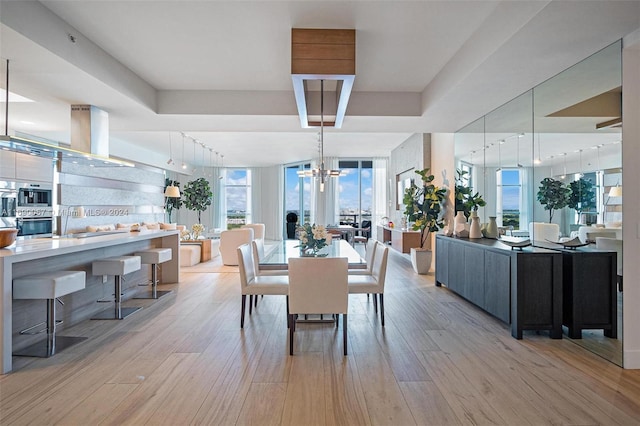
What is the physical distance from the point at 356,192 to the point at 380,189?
2.75 ft

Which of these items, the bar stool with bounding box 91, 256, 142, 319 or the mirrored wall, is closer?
the mirrored wall

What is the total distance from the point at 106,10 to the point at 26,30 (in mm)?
595

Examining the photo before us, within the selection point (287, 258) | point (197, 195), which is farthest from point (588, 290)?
point (197, 195)

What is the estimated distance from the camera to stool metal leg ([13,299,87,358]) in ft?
10.1

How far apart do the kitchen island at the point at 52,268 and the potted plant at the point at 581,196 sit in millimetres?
4630

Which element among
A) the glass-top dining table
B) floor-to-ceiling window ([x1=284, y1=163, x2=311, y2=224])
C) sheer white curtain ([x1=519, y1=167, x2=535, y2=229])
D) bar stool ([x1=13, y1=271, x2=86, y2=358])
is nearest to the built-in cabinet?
bar stool ([x1=13, y1=271, x2=86, y2=358])

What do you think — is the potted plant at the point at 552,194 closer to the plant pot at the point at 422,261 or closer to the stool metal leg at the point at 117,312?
the plant pot at the point at 422,261

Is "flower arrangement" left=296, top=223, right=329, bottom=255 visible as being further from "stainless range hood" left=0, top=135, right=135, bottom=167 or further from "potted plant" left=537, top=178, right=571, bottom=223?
"stainless range hood" left=0, top=135, right=135, bottom=167

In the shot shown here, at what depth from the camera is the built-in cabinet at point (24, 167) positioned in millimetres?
5742

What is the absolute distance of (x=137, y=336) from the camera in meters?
3.57

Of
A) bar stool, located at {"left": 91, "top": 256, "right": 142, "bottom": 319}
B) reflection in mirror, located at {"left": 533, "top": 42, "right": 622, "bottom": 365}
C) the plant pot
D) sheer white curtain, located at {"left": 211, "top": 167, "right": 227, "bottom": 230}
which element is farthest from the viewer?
sheer white curtain, located at {"left": 211, "top": 167, "right": 227, "bottom": 230}

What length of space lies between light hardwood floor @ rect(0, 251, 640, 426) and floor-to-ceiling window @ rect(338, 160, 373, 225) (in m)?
8.78

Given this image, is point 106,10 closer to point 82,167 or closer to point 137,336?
point 137,336

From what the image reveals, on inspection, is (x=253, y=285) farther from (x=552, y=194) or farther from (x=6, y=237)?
(x=552, y=194)
